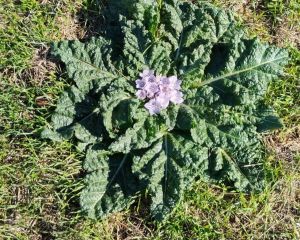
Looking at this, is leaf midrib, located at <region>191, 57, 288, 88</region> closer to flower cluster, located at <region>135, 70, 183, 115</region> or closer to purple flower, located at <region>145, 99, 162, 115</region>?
flower cluster, located at <region>135, 70, 183, 115</region>

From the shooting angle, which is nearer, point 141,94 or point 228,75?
point 141,94

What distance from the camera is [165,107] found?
4531mm

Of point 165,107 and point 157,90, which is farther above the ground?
point 157,90

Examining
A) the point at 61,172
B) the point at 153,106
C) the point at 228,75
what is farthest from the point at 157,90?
the point at 61,172

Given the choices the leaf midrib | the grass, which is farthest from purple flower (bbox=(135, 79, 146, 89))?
the grass

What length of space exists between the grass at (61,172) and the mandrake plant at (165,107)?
17cm

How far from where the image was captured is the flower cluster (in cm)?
450

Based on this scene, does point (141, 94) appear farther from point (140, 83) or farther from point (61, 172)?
point (61, 172)

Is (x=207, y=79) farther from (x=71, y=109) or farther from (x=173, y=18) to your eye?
(x=71, y=109)

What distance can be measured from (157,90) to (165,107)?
153mm

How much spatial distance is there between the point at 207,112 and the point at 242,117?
32 cm

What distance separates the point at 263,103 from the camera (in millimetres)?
4855

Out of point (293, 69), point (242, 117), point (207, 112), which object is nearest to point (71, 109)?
point (207, 112)

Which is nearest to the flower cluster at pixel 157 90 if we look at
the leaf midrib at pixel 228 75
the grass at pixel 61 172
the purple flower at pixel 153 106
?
the purple flower at pixel 153 106
